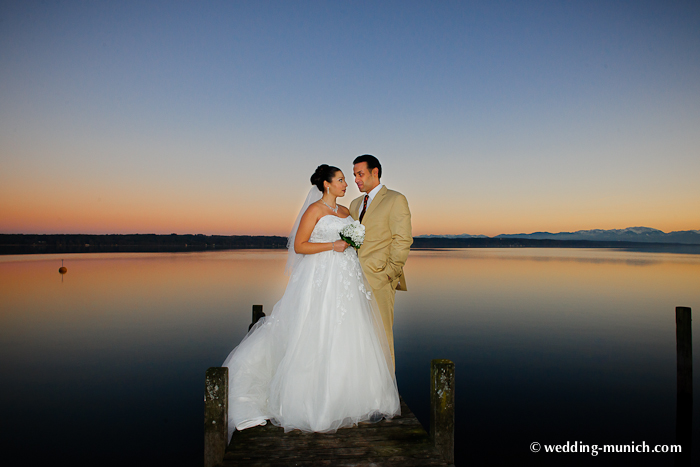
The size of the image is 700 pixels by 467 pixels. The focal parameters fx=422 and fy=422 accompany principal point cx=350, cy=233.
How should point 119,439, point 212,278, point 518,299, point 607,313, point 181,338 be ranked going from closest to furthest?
point 119,439 → point 181,338 → point 607,313 → point 518,299 → point 212,278

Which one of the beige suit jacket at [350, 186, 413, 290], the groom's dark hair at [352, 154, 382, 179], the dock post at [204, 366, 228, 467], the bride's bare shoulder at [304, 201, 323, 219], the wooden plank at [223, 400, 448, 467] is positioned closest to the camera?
the wooden plank at [223, 400, 448, 467]

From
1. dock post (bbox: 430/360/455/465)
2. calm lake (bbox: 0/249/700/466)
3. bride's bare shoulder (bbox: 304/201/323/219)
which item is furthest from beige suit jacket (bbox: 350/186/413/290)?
calm lake (bbox: 0/249/700/466)

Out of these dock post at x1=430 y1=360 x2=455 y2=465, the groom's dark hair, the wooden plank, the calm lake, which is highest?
the groom's dark hair

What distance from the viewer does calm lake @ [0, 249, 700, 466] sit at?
7023 mm

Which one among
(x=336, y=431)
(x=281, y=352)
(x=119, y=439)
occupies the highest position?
(x=281, y=352)

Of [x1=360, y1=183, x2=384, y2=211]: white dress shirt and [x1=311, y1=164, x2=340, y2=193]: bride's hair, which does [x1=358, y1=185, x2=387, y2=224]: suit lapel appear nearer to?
[x1=360, y1=183, x2=384, y2=211]: white dress shirt

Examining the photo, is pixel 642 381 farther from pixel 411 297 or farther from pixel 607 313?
pixel 411 297

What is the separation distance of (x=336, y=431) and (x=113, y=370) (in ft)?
27.9

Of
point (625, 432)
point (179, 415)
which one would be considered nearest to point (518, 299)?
point (625, 432)

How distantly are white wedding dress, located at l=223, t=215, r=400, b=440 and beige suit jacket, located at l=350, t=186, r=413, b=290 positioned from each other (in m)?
→ 0.28

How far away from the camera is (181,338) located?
44.2ft

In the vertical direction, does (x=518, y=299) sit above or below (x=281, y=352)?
below

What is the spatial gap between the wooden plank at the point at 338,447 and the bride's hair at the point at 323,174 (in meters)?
2.51

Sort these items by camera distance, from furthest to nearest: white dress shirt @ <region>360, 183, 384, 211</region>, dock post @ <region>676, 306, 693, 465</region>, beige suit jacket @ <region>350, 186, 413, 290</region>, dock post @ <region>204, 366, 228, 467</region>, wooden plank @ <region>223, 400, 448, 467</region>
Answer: dock post @ <region>676, 306, 693, 465</region> → white dress shirt @ <region>360, 183, 384, 211</region> → beige suit jacket @ <region>350, 186, 413, 290</region> → dock post @ <region>204, 366, 228, 467</region> → wooden plank @ <region>223, 400, 448, 467</region>
